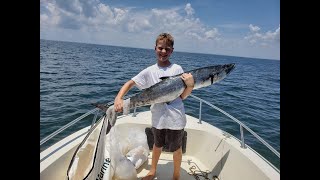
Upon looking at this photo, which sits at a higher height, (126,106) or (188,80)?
(188,80)

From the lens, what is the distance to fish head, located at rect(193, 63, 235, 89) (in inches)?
123

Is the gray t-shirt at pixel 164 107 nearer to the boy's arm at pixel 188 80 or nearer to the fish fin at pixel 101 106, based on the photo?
the boy's arm at pixel 188 80

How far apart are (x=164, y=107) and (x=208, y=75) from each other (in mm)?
666

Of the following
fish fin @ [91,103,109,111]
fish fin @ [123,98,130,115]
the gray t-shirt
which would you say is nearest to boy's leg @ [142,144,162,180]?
the gray t-shirt

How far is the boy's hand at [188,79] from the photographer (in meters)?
3.01

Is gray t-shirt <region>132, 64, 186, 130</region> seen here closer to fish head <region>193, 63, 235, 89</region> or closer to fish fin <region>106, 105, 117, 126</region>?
fish head <region>193, 63, 235, 89</region>

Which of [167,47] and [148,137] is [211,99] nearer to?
[148,137]

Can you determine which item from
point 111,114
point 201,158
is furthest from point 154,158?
point 201,158

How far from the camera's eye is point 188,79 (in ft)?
9.89

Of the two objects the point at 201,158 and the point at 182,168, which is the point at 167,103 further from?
the point at 201,158

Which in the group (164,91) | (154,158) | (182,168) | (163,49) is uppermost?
(163,49)

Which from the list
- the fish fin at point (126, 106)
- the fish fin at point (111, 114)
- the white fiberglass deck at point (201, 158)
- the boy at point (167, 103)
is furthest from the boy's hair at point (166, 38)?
the white fiberglass deck at point (201, 158)

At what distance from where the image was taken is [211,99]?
49.0 feet
